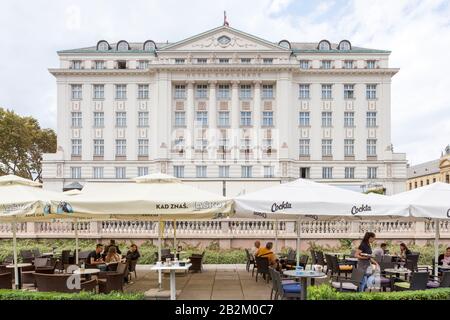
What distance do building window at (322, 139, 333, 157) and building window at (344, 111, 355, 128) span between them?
3.15 meters

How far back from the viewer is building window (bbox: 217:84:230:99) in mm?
65750

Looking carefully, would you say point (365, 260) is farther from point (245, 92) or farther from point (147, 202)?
point (245, 92)

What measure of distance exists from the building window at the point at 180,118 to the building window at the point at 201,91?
3032 mm

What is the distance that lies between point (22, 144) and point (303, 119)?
38176 mm

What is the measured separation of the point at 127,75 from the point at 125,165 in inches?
470

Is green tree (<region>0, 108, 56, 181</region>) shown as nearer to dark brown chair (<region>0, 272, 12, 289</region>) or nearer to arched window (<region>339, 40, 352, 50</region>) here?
arched window (<region>339, 40, 352, 50</region>)

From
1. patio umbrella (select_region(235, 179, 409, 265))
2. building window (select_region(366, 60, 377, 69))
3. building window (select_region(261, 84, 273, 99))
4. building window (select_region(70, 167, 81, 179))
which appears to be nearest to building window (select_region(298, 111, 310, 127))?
building window (select_region(261, 84, 273, 99))

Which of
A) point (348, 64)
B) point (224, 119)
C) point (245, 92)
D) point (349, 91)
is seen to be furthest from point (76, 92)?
point (348, 64)

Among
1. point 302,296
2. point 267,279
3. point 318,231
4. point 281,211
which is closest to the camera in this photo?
point 302,296

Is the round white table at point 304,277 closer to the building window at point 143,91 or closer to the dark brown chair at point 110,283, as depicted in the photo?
the dark brown chair at point 110,283

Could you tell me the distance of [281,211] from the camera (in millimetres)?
12023

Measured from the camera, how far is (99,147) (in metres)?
65.3

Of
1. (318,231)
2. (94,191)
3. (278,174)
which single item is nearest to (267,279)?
(94,191)
